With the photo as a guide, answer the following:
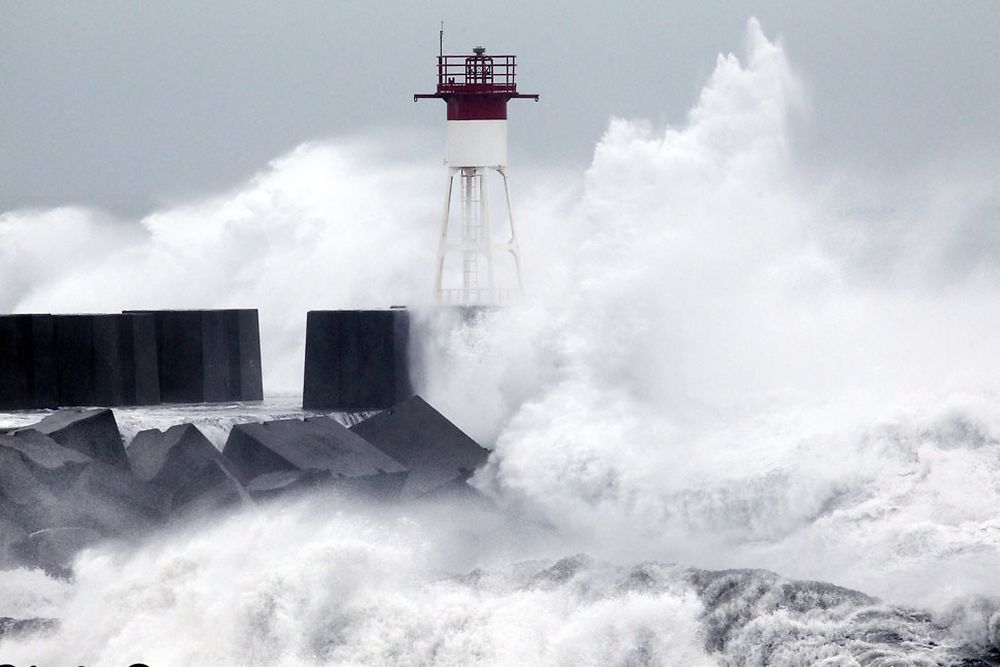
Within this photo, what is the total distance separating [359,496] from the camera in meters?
13.2

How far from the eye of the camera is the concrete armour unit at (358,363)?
16.4 meters

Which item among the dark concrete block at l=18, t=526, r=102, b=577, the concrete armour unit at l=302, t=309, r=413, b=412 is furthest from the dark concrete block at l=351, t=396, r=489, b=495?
the dark concrete block at l=18, t=526, r=102, b=577

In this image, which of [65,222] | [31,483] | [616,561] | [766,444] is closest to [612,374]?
[766,444]

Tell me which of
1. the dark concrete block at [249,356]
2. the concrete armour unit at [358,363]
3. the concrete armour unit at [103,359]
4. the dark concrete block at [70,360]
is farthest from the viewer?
the dark concrete block at [249,356]

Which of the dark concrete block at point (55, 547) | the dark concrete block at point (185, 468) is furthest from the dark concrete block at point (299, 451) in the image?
the dark concrete block at point (55, 547)

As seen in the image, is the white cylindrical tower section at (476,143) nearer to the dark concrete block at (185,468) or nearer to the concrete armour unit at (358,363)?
the concrete armour unit at (358,363)

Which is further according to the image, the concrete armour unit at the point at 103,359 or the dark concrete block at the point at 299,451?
the concrete armour unit at the point at 103,359

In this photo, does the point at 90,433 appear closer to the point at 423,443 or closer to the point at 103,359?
the point at 103,359

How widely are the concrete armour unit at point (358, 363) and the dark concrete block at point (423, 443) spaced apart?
164 cm

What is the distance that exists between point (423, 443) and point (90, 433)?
8.81 ft

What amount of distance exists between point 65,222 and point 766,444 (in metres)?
13.4

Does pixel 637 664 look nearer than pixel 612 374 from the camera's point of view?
Yes

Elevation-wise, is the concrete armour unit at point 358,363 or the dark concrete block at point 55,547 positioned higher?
the concrete armour unit at point 358,363

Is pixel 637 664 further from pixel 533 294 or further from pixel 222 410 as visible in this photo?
pixel 533 294
